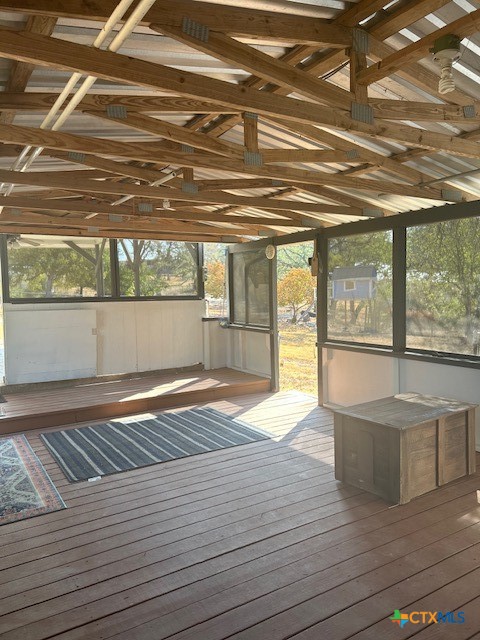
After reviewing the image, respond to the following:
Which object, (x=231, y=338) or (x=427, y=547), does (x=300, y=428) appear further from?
(x=231, y=338)

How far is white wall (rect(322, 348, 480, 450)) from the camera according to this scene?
15.3ft

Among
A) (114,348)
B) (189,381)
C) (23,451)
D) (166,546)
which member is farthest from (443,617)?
(114,348)

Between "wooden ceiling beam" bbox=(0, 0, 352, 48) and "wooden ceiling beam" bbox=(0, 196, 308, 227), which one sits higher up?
"wooden ceiling beam" bbox=(0, 0, 352, 48)

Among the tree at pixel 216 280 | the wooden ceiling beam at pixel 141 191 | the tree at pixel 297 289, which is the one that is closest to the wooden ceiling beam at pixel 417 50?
the wooden ceiling beam at pixel 141 191

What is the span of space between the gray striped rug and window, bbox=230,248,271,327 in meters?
2.21

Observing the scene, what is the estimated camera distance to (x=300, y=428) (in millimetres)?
5430

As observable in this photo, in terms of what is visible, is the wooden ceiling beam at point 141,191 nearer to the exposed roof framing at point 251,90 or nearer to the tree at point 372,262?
the exposed roof framing at point 251,90

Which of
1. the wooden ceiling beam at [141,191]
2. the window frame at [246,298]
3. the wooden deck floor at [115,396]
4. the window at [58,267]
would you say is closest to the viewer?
the wooden ceiling beam at [141,191]

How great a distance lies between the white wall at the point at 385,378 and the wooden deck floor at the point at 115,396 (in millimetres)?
1472

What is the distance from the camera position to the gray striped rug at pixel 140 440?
444 cm

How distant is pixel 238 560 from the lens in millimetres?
2803

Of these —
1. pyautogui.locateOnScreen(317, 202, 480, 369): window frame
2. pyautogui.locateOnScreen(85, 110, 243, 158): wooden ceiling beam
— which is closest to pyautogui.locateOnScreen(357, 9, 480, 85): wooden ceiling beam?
pyautogui.locateOnScreen(85, 110, 243, 158): wooden ceiling beam

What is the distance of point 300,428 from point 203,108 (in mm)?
3700

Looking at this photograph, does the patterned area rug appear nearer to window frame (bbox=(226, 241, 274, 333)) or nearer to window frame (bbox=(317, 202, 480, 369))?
window frame (bbox=(317, 202, 480, 369))
